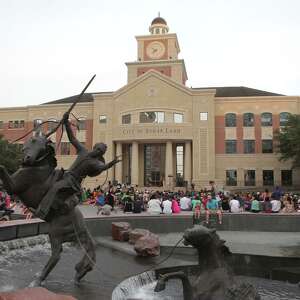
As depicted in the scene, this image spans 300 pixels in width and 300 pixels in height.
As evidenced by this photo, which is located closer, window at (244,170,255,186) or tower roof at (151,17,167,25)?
window at (244,170,255,186)

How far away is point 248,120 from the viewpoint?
2073 inches

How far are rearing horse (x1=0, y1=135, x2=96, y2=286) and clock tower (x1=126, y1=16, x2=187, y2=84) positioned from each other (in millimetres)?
52130

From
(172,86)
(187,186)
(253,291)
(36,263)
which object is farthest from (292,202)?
(172,86)

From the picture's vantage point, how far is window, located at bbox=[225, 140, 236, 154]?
173 feet

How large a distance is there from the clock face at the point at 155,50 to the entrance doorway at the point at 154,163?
1599 cm

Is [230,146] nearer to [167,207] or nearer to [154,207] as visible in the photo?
[167,207]

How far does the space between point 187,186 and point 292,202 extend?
27.2 metres

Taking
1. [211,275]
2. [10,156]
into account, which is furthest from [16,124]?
[211,275]

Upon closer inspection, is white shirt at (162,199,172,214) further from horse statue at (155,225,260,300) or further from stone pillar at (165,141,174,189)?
stone pillar at (165,141,174,189)

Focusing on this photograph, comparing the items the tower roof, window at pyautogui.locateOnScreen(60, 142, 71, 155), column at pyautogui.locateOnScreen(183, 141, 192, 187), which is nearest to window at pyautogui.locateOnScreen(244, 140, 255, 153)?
column at pyautogui.locateOnScreen(183, 141, 192, 187)

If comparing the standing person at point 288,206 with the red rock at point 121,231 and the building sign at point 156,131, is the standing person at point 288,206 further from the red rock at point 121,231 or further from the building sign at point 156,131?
the building sign at point 156,131

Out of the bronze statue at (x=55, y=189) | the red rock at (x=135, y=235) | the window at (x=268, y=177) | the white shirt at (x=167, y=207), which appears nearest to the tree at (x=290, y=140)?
the window at (x=268, y=177)

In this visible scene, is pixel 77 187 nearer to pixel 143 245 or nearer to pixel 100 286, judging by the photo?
pixel 100 286

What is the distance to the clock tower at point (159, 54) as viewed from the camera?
58250 millimetres
